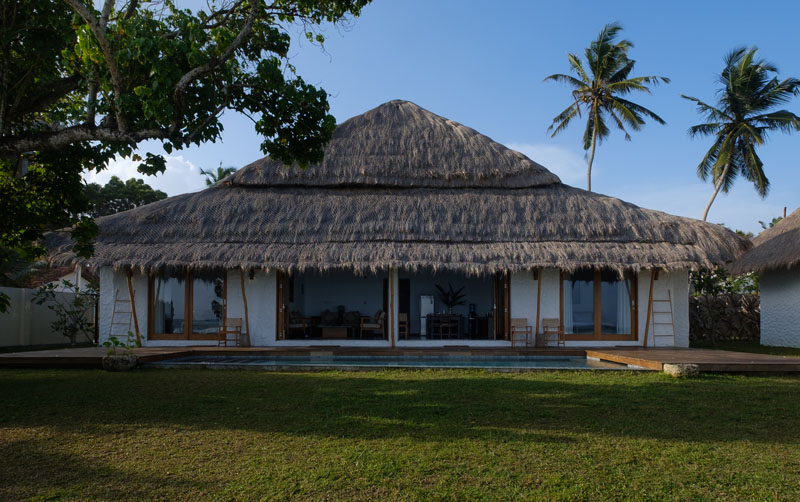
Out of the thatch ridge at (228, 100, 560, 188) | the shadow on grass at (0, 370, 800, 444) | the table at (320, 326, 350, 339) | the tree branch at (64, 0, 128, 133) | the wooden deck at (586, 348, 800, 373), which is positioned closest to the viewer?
the shadow on grass at (0, 370, 800, 444)

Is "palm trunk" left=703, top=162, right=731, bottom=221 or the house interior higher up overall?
"palm trunk" left=703, top=162, right=731, bottom=221

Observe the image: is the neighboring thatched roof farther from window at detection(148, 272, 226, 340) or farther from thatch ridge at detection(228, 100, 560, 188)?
window at detection(148, 272, 226, 340)

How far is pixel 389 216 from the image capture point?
36.9 ft

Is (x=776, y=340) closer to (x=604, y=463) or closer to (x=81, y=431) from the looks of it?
(x=604, y=463)

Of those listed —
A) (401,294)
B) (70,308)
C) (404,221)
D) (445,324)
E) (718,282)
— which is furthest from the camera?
(718,282)

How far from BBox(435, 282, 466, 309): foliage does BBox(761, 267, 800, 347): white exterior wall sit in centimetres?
746

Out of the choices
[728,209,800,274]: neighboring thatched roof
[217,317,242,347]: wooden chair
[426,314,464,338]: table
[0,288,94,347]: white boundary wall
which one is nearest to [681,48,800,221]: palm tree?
[728,209,800,274]: neighboring thatched roof

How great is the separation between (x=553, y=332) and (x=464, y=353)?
206 centimetres

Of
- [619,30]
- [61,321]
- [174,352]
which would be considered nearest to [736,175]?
[619,30]

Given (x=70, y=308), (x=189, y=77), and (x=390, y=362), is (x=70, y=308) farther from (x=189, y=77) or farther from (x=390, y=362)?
(x=189, y=77)

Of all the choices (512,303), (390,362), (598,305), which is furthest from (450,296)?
(390,362)

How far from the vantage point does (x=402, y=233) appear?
10883 millimetres

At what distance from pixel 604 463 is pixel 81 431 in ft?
13.2

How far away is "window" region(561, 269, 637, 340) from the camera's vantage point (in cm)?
1115
